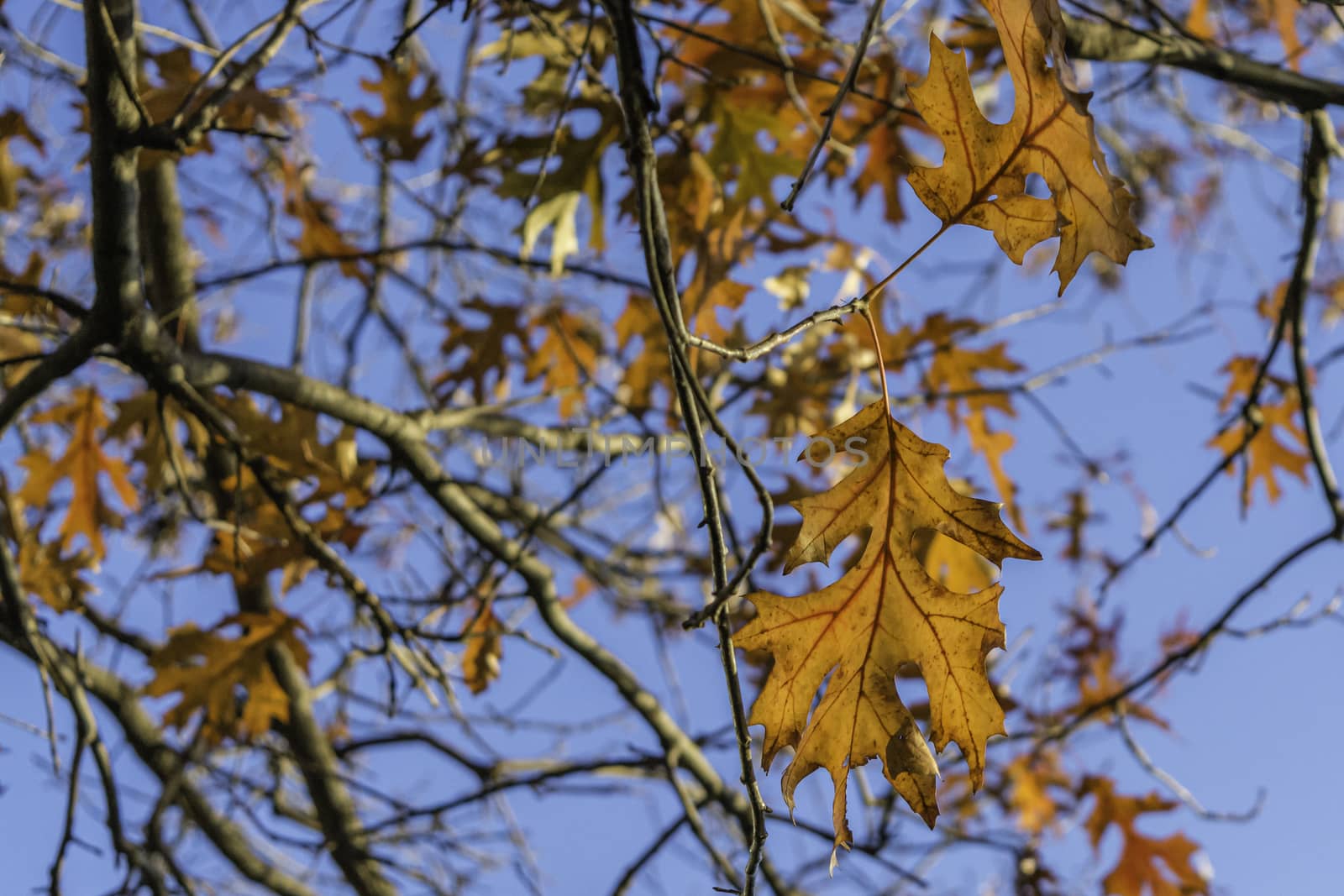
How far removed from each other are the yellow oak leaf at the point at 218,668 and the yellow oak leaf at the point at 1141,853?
2.35 meters

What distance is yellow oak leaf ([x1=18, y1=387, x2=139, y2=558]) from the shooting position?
2.56 m

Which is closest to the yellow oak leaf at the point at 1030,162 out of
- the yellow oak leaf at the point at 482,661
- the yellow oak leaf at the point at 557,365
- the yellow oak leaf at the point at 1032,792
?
the yellow oak leaf at the point at 482,661

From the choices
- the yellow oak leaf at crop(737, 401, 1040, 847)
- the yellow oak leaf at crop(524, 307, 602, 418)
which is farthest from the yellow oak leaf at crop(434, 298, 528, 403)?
the yellow oak leaf at crop(737, 401, 1040, 847)

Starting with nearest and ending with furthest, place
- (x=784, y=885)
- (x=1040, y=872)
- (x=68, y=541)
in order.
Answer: (x=784, y=885) → (x=68, y=541) → (x=1040, y=872)

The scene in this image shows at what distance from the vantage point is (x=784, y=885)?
2.27 metres

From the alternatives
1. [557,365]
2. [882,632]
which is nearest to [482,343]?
[557,365]

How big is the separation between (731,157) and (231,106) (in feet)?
3.27

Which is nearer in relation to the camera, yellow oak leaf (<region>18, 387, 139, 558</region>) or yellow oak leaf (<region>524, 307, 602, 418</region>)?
yellow oak leaf (<region>18, 387, 139, 558</region>)

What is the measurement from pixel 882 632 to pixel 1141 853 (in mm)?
2427

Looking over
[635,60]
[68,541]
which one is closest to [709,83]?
[635,60]

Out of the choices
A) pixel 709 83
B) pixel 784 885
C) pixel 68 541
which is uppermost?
pixel 709 83

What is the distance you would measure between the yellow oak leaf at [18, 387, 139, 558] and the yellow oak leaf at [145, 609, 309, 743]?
48cm

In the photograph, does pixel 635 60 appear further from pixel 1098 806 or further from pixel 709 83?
pixel 1098 806

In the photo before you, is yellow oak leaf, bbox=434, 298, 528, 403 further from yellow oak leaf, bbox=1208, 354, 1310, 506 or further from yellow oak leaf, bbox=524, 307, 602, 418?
yellow oak leaf, bbox=1208, 354, 1310, 506
